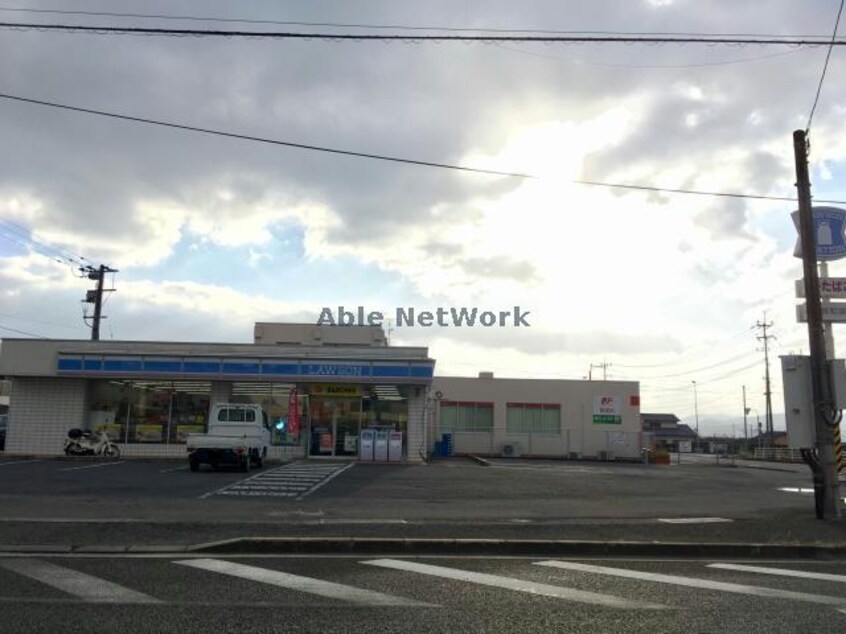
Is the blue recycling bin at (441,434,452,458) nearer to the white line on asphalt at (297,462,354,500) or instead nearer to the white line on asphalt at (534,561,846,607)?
the white line on asphalt at (297,462,354,500)

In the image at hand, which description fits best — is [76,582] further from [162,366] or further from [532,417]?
[532,417]

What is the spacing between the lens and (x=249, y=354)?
3150 centimetres

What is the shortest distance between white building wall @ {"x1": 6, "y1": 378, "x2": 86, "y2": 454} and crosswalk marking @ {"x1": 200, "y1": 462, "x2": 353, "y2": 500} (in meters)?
11.1

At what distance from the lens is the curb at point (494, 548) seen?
399 inches

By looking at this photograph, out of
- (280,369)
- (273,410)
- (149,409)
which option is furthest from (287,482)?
(149,409)

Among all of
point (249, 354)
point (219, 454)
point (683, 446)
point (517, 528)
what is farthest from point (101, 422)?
point (683, 446)

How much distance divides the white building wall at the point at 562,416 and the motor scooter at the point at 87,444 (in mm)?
19375

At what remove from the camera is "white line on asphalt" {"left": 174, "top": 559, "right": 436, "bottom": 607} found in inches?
288

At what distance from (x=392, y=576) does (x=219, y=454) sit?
1581 cm

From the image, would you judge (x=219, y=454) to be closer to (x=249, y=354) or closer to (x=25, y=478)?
(x=25, y=478)

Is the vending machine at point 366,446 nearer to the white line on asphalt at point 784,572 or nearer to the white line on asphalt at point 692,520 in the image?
the white line on asphalt at point 692,520

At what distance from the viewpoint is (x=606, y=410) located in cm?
4644

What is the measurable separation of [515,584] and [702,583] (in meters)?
2.17

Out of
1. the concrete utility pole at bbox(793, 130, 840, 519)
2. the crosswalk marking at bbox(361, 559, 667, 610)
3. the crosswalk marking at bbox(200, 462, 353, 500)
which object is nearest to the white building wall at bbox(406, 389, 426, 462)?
the crosswalk marking at bbox(200, 462, 353, 500)
